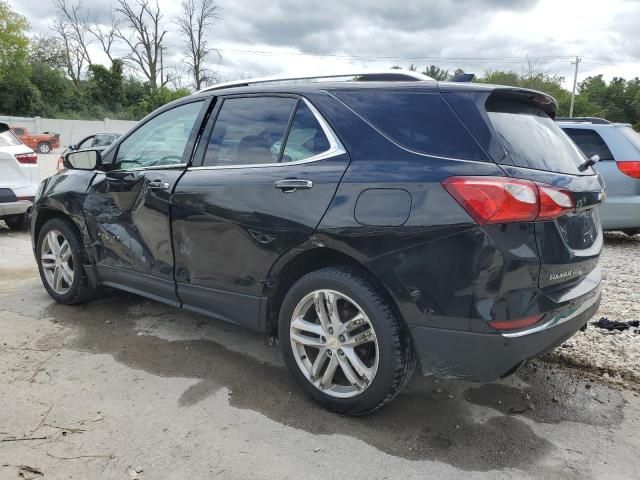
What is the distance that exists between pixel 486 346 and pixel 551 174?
88 cm

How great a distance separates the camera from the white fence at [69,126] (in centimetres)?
3941

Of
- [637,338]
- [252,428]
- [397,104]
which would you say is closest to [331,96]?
[397,104]

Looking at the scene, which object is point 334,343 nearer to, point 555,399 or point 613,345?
point 555,399

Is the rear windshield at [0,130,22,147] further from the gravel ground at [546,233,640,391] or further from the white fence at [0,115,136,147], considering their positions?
the white fence at [0,115,136,147]

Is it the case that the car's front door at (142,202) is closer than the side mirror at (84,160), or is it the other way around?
the car's front door at (142,202)

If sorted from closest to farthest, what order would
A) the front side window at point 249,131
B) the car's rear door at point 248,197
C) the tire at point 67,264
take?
the car's rear door at point 248,197, the front side window at point 249,131, the tire at point 67,264

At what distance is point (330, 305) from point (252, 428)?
757 mm

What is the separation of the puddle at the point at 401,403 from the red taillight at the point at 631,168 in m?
4.33

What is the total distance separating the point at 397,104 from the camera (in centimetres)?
269

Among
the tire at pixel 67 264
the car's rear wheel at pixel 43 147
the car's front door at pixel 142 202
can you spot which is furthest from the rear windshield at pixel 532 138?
the car's rear wheel at pixel 43 147

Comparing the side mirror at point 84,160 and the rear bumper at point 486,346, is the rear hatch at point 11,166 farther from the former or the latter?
the rear bumper at point 486,346

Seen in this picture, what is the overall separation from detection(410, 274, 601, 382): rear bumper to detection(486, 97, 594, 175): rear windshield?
70 cm

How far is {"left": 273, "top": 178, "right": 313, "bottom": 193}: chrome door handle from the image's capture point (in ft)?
9.11

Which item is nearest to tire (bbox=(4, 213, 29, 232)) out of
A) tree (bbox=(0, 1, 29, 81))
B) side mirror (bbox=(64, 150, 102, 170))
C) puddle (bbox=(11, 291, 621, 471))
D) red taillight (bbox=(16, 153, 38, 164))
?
red taillight (bbox=(16, 153, 38, 164))
